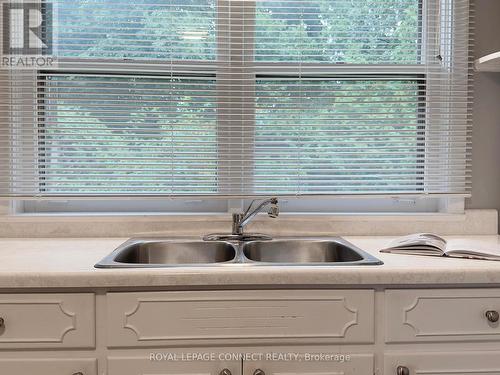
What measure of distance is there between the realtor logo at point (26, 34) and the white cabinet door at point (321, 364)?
5.19 ft

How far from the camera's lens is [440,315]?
4.45 feet

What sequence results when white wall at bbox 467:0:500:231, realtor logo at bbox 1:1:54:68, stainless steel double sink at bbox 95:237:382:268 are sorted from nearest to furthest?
stainless steel double sink at bbox 95:237:382:268
realtor logo at bbox 1:1:54:68
white wall at bbox 467:0:500:231

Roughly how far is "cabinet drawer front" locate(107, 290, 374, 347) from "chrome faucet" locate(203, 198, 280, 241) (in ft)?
1.63

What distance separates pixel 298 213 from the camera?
6.50ft

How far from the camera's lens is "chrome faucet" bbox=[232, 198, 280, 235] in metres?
1.78

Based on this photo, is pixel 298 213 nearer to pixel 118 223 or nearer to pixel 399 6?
pixel 118 223

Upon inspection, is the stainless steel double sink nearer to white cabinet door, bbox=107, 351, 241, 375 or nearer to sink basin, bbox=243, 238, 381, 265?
sink basin, bbox=243, 238, 381, 265

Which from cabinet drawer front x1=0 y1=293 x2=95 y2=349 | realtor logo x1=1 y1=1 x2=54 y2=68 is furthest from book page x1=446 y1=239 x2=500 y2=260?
realtor logo x1=1 y1=1 x2=54 y2=68

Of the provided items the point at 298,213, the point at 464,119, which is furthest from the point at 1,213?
the point at 464,119

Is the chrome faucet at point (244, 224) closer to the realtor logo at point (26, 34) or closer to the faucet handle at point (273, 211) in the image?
the faucet handle at point (273, 211)

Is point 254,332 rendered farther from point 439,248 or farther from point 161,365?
point 439,248

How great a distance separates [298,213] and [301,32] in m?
0.83

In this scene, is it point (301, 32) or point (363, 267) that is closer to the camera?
point (363, 267)

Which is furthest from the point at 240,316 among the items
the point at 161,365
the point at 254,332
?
the point at 161,365
